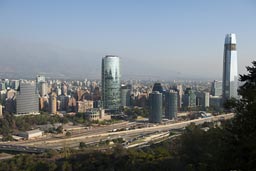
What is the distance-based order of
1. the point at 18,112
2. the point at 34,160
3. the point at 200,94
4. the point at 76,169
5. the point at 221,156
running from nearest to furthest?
the point at 221,156, the point at 76,169, the point at 34,160, the point at 18,112, the point at 200,94

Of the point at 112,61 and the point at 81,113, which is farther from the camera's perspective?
the point at 112,61

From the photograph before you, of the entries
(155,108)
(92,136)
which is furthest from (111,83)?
(92,136)

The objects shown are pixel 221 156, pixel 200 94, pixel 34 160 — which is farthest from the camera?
pixel 200 94

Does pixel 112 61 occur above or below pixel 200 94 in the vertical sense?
above

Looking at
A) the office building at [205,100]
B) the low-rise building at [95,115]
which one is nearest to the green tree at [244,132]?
the low-rise building at [95,115]

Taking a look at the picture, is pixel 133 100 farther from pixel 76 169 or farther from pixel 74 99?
pixel 76 169

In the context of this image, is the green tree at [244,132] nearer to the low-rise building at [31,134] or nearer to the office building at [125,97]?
the low-rise building at [31,134]

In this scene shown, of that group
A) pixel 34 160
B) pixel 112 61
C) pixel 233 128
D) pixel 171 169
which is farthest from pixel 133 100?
pixel 233 128
